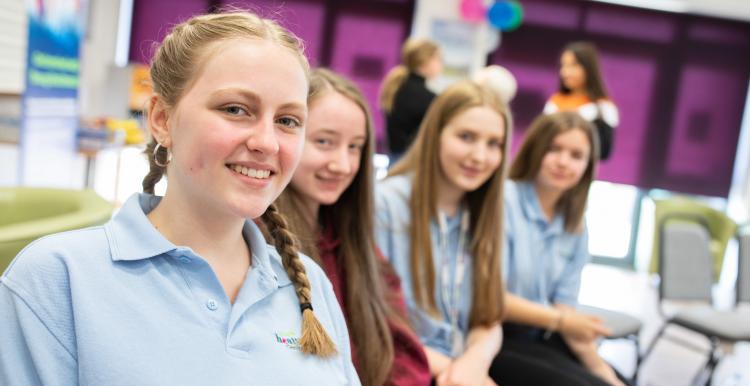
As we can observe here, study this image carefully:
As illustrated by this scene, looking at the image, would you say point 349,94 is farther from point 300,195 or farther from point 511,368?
point 511,368

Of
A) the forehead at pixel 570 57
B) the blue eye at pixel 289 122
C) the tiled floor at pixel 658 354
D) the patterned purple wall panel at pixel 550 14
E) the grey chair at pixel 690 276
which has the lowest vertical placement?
the tiled floor at pixel 658 354

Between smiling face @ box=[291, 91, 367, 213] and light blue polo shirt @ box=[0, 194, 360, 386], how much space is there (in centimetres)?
49

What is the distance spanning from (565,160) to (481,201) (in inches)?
19.7

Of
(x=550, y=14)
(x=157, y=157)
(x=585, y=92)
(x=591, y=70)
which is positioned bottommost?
(x=157, y=157)

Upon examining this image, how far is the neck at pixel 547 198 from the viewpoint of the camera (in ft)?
8.12

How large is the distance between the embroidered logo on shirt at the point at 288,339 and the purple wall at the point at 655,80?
19.8 feet

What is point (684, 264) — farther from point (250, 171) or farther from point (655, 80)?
point (655, 80)

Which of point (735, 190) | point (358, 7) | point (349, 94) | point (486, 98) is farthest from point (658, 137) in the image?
point (349, 94)

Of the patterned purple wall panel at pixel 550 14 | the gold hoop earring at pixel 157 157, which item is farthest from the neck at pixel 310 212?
the patterned purple wall panel at pixel 550 14

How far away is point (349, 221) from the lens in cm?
159

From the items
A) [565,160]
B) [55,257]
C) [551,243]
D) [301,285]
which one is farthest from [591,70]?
[55,257]

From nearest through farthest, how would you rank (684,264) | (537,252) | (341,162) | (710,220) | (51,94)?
(341,162) → (537,252) → (684,264) → (51,94) → (710,220)

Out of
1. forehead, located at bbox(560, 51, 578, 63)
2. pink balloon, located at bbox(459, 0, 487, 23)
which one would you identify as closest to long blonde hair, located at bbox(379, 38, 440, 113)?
forehead, located at bbox(560, 51, 578, 63)

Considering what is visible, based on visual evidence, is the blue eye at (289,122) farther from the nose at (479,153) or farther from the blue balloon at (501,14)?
the blue balloon at (501,14)
